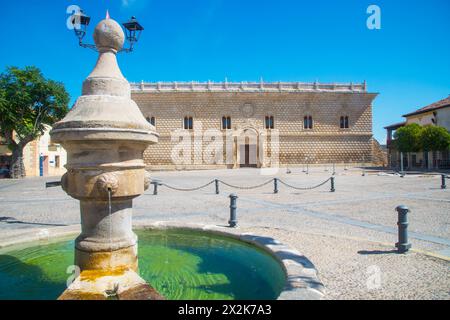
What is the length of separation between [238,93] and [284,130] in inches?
255

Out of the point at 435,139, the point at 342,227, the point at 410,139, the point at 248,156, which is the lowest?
the point at 342,227

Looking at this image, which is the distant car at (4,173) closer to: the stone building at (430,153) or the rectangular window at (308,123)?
the rectangular window at (308,123)

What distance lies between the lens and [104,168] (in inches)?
107

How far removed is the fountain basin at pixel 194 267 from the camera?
9.34ft

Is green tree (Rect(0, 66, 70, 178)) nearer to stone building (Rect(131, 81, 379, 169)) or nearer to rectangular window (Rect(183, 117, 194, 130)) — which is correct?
stone building (Rect(131, 81, 379, 169))

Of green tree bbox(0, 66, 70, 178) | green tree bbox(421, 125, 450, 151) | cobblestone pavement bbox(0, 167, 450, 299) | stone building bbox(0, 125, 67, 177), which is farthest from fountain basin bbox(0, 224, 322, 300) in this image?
A: green tree bbox(421, 125, 450, 151)

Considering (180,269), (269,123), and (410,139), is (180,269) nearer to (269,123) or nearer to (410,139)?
(410,139)

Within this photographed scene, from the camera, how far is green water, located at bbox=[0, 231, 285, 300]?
291 cm

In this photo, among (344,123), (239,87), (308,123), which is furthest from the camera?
(344,123)

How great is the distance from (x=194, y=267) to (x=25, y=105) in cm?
2355

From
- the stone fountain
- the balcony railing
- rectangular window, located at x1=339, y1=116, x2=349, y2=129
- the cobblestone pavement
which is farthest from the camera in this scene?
rectangular window, located at x1=339, y1=116, x2=349, y2=129

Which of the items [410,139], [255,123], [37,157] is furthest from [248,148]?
[37,157]
